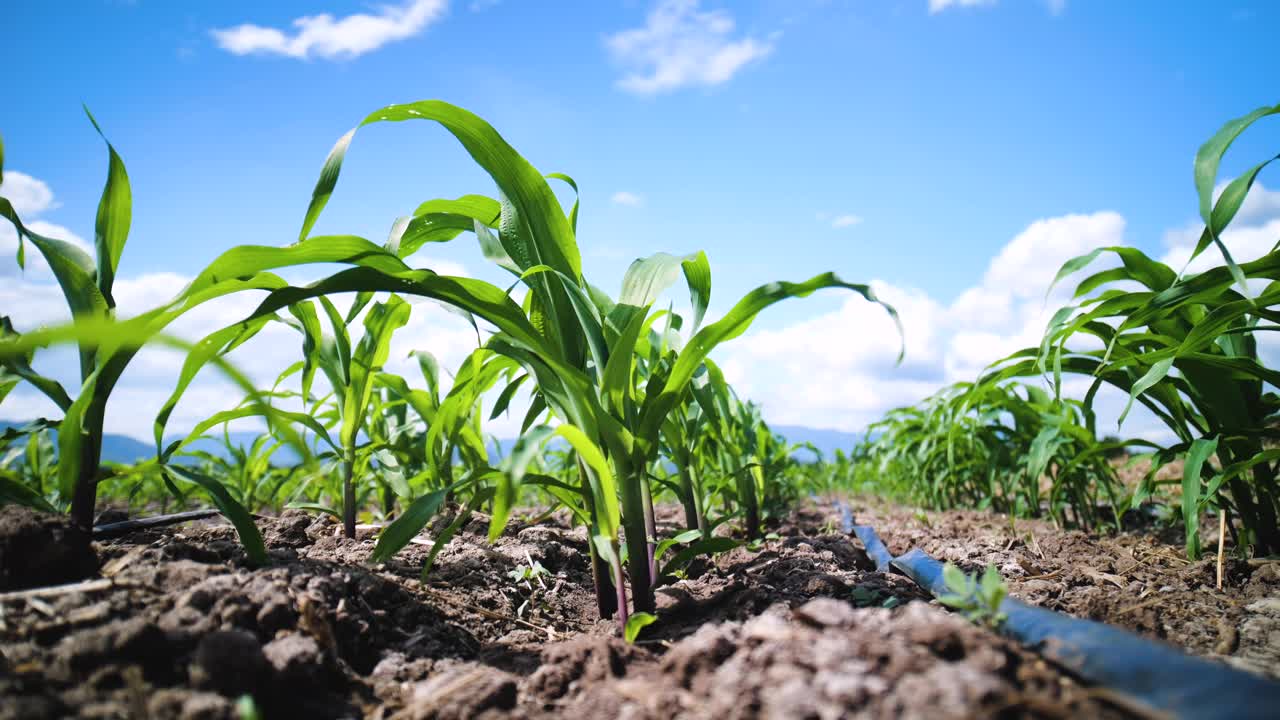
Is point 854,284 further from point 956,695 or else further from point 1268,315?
point 1268,315

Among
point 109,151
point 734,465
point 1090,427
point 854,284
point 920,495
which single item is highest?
point 109,151

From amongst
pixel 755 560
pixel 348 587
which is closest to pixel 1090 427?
pixel 755 560

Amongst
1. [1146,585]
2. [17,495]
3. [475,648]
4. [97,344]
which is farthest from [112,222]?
[1146,585]

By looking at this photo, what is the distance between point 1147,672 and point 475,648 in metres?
1.05

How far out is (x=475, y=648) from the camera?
4.09 feet

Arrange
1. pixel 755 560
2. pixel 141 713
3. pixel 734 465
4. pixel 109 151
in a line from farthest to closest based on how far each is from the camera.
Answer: pixel 734 465, pixel 755 560, pixel 109 151, pixel 141 713

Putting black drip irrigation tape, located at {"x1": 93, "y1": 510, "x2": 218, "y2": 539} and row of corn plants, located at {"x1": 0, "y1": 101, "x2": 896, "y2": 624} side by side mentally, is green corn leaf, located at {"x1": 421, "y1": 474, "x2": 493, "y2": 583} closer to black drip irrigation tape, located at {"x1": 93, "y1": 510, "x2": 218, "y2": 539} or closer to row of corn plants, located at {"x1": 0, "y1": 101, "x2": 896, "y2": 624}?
row of corn plants, located at {"x1": 0, "y1": 101, "x2": 896, "y2": 624}

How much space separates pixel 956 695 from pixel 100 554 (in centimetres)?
149

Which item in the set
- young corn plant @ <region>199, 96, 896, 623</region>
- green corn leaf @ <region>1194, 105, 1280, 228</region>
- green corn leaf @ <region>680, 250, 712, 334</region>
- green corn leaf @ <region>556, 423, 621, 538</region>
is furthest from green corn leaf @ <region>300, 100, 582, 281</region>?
green corn leaf @ <region>1194, 105, 1280, 228</region>

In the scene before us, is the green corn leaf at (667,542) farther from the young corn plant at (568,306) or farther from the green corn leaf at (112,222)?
the green corn leaf at (112,222)

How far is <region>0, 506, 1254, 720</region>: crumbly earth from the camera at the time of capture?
2.30 feet

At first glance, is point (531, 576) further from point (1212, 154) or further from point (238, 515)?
point (1212, 154)

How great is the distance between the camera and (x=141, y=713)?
0.74 meters

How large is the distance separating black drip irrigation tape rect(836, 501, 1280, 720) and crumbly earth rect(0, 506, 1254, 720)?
4 cm
